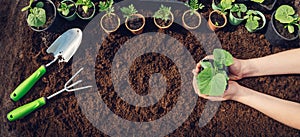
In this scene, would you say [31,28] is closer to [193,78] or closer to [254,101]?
[193,78]

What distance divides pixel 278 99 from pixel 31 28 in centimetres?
158

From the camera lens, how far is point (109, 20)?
89.5 inches

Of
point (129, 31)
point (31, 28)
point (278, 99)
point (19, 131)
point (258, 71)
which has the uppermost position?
point (31, 28)

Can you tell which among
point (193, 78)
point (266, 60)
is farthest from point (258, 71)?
point (193, 78)

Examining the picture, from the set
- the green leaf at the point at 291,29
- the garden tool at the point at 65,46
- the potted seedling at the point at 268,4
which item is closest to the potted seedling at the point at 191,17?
the potted seedling at the point at 268,4

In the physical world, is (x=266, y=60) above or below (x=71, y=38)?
below

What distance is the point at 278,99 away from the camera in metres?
2.12

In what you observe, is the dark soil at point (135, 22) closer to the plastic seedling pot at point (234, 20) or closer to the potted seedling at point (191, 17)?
the potted seedling at point (191, 17)

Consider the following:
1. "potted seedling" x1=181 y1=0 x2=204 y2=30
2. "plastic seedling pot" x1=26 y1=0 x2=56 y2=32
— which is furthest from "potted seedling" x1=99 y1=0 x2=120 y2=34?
"potted seedling" x1=181 y1=0 x2=204 y2=30

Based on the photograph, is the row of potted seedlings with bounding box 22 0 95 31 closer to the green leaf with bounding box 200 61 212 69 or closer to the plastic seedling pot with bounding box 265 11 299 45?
the green leaf with bounding box 200 61 212 69

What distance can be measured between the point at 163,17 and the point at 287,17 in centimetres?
76

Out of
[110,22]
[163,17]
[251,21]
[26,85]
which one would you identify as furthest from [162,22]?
[26,85]

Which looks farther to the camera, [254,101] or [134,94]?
[134,94]

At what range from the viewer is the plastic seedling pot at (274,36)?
2.22 metres
